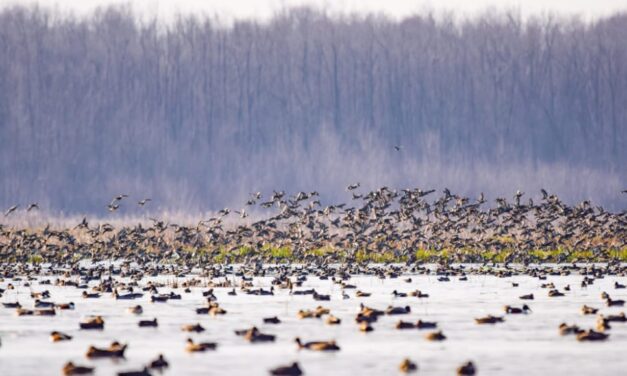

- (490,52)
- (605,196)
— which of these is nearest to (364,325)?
(605,196)

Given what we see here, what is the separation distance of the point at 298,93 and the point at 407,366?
9294 cm

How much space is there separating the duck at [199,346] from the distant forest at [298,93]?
3246 inches

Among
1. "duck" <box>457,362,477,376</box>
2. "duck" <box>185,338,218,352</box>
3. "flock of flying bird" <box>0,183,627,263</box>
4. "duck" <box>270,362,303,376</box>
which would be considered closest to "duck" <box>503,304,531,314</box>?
"duck" <box>185,338,218,352</box>

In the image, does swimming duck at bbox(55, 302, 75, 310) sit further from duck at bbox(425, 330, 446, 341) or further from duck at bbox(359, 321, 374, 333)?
duck at bbox(425, 330, 446, 341)

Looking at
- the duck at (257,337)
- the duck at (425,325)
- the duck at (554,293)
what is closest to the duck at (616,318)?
the duck at (425,325)

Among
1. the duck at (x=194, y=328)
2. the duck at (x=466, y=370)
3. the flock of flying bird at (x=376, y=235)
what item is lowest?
the duck at (x=466, y=370)

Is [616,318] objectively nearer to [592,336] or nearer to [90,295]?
[592,336]

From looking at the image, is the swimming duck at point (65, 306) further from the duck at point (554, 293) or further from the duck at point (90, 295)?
the duck at point (554, 293)

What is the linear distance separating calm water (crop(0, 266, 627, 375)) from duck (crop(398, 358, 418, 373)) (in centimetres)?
19

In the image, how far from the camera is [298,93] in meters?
116

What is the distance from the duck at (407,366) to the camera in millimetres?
23938

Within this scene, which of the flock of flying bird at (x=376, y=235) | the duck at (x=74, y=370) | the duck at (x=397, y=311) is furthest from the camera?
the flock of flying bird at (x=376, y=235)

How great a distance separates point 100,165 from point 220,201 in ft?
52.1

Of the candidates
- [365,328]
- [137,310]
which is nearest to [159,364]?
[365,328]
